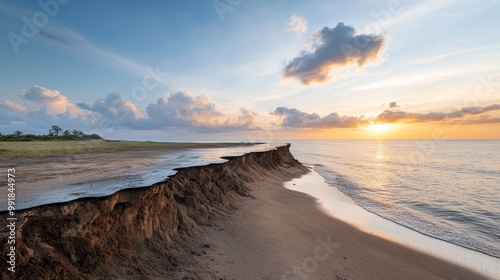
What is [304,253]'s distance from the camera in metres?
7.16

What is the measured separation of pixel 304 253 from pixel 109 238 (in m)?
5.13

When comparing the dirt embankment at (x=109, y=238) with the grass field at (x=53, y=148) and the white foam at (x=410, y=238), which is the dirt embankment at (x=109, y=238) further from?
the grass field at (x=53, y=148)

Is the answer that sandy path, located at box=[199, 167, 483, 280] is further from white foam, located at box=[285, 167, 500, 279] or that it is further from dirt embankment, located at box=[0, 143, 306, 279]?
dirt embankment, located at box=[0, 143, 306, 279]

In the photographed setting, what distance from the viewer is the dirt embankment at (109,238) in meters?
4.19

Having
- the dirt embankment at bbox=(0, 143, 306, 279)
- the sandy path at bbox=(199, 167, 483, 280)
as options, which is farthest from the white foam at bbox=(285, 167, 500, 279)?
the dirt embankment at bbox=(0, 143, 306, 279)

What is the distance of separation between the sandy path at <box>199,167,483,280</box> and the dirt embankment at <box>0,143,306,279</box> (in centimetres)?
82

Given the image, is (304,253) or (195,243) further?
(304,253)

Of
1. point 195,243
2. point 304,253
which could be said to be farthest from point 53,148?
point 304,253

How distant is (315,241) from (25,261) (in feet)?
24.1

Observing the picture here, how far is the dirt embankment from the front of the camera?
419 cm

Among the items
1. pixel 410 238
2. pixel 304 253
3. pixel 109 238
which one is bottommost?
pixel 410 238

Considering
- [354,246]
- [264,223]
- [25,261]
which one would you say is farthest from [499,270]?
[25,261]

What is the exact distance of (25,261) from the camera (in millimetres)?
3941

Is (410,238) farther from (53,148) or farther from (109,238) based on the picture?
(53,148)
